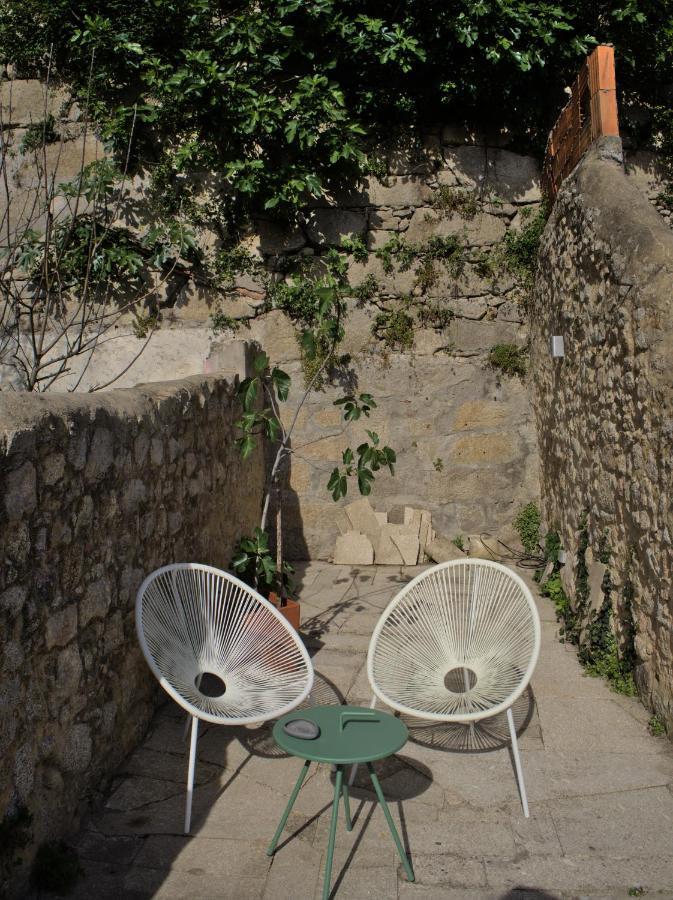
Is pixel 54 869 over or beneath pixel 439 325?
beneath

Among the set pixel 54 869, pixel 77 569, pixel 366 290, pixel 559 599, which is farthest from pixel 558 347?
pixel 54 869

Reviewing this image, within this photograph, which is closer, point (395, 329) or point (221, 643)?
point (221, 643)

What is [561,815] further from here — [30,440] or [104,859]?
[30,440]

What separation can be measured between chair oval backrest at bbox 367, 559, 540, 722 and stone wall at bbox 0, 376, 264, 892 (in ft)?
3.20

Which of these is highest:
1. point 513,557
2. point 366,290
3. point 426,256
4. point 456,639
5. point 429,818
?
point 426,256

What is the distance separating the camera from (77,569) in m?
2.75

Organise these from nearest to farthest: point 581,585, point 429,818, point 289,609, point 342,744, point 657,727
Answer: point 342,744 < point 429,818 < point 657,727 < point 581,585 < point 289,609

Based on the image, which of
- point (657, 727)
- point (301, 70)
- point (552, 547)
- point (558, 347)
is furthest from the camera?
point (301, 70)

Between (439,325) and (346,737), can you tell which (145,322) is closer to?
(439,325)

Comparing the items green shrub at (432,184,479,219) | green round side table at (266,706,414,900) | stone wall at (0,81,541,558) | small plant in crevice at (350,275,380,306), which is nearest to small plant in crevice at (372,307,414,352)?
stone wall at (0,81,541,558)

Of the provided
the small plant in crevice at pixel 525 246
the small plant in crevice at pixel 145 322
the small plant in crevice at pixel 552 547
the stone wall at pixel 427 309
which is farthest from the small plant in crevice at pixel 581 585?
the small plant in crevice at pixel 145 322

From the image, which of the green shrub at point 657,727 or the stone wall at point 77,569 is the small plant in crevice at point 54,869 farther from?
the green shrub at point 657,727

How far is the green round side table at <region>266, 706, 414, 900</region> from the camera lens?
2.44m

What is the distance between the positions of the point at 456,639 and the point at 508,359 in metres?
3.04
